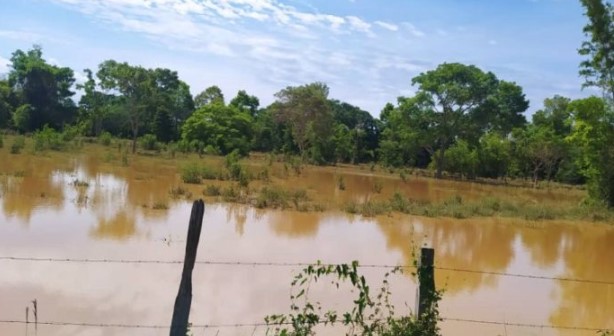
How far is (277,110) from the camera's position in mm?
49812

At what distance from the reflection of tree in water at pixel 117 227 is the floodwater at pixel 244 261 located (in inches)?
1.6

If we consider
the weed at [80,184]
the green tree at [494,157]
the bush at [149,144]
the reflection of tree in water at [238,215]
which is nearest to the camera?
the reflection of tree in water at [238,215]

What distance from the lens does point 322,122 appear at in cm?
4672

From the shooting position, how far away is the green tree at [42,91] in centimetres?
4912

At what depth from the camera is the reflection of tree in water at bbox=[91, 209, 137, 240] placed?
11230 mm

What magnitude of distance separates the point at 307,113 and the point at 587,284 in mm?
37195

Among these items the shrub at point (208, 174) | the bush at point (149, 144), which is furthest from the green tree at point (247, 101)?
the shrub at point (208, 174)

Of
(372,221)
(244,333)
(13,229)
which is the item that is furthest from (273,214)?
(244,333)

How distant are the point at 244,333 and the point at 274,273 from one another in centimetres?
263

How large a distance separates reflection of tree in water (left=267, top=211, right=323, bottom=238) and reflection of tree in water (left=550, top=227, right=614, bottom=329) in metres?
5.73

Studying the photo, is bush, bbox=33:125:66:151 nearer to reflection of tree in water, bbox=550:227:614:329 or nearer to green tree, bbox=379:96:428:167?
green tree, bbox=379:96:428:167

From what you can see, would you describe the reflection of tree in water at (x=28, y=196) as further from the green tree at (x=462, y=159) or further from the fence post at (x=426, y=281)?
the green tree at (x=462, y=159)

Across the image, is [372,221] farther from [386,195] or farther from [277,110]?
[277,110]

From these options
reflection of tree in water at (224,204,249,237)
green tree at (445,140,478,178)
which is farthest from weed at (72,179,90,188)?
green tree at (445,140,478,178)
